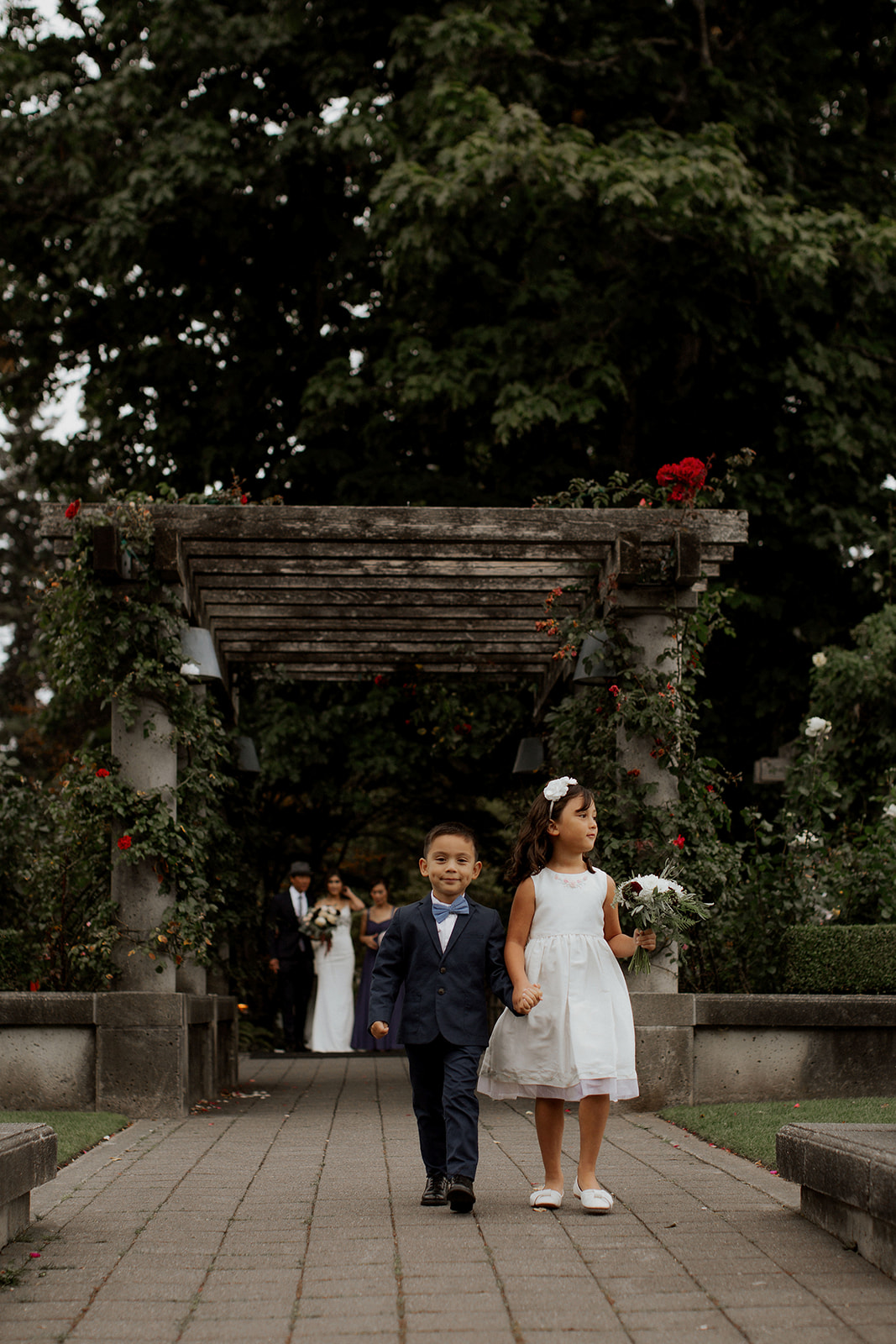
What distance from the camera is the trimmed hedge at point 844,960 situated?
8523 mm

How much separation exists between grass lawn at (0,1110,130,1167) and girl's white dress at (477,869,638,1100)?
2379 mm

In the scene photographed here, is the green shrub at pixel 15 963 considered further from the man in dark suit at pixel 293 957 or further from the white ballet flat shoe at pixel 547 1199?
the man in dark suit at pixel 293 957

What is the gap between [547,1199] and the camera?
506 cm

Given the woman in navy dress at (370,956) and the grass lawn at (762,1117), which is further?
the woman in navy dress at (370,956)

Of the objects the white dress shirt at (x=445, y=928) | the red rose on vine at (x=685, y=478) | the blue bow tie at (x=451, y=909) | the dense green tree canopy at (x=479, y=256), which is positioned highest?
the dense green tree canopy at (x=479, y=256)

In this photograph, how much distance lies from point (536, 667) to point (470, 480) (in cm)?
377

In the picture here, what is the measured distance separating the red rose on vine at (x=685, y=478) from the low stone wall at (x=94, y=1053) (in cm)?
433

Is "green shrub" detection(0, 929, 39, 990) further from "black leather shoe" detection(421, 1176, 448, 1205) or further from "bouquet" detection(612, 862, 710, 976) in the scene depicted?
"bouquet" detection(612, 862, 710, 976)

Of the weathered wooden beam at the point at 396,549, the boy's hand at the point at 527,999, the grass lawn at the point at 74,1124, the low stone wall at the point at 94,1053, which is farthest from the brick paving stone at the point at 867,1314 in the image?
the weathered wooden beam at the point at 396,549

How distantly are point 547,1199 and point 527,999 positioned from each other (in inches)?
30.6

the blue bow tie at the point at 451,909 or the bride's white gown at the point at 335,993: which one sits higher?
the blue bow tie at the point at 451,909

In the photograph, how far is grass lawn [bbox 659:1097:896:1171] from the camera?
6.43 metres

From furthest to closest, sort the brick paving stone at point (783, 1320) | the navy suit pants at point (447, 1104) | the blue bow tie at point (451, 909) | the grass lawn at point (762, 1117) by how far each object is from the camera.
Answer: the grass lawn at point (762, 1117) → the blue bow tie at point (451, 909) → the navy suit pants at point (447, 1104) → the brick paving stone at point (783, 1320)

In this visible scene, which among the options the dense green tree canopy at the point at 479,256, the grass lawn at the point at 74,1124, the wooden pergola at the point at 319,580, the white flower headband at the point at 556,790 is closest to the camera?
the white flower headband at the point at 556,790
